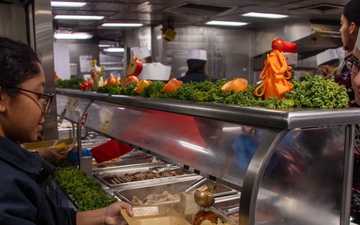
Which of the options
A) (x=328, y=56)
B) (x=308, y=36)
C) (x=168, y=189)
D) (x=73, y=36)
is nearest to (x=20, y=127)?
(x=168, y=189)

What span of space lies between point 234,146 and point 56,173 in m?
2.01

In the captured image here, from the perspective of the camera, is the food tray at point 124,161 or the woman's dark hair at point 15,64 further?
the food tray at point 124,161

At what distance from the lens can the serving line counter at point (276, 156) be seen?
49.5 inches

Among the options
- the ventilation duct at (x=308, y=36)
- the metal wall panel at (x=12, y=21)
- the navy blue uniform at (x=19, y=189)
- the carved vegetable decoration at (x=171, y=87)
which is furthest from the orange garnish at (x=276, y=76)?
the ventilation duct at (x=308, y=36)

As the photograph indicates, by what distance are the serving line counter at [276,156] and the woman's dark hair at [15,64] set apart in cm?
74

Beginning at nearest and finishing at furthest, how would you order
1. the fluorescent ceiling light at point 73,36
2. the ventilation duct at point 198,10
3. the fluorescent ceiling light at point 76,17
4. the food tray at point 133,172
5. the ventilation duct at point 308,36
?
the food tray at point 133,172 < the ventilation duct at point 198,10 < the fluorescent ceiling light at point 76,17 < the ventilation duct at point 308,36 < the fluorescent ceiling light at point 73,36

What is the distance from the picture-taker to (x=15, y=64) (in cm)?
136

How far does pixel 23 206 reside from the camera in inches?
47.7

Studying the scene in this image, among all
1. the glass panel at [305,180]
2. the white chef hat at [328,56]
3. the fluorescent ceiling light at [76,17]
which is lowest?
the glass panel at [305,180]

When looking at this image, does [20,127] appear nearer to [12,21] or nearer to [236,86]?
[236,86]

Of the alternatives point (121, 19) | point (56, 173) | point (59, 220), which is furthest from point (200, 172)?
point (121, 19)

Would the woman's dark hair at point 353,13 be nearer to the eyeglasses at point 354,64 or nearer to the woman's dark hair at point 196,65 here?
the eyeglasses at point 354,64

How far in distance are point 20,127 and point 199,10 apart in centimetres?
567

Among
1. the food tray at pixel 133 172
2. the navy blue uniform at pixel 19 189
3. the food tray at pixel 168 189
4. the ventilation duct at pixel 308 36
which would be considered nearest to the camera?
the navy blue uniform at pixel 19 189
